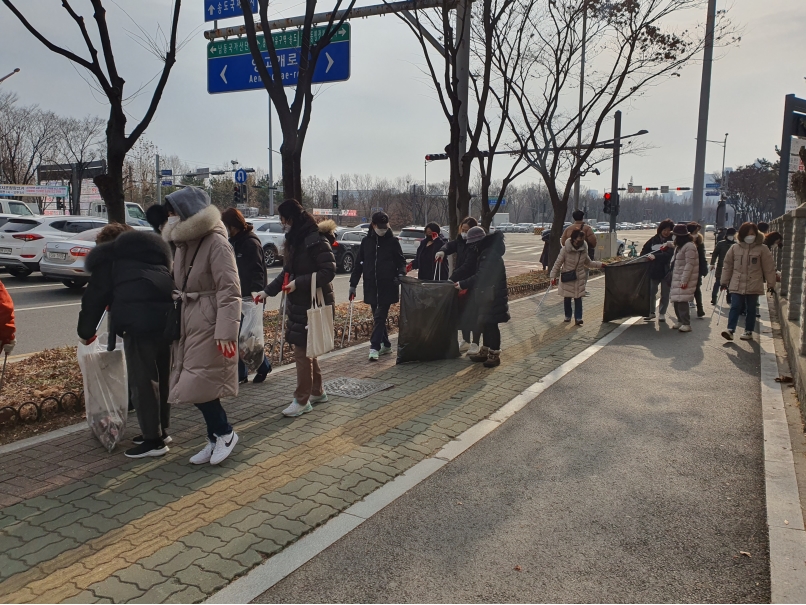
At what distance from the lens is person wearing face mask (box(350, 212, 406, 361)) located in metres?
7.57

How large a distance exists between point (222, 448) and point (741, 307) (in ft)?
25.8

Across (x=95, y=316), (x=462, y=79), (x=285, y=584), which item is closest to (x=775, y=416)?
(x=285, y=584)

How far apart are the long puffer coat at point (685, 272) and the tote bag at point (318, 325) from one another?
22.0 ft

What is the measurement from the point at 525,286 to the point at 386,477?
A: 11536mm

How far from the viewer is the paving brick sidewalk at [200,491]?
2.96 metres

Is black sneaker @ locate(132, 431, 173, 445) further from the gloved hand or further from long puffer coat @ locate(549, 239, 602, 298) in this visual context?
long puffer coat @ locate(549, 239, 602, 298)

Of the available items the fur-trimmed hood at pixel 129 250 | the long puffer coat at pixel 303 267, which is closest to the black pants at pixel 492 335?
the long puffer coat at pixel 303 267

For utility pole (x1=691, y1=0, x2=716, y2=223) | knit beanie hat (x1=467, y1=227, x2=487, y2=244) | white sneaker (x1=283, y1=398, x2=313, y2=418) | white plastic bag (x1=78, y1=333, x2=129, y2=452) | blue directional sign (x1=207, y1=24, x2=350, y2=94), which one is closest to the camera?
white plastic bag (x1=78, y1=333, x2=129, y2=452)

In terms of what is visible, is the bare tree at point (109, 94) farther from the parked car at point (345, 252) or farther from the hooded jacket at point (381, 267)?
the parked car at point (345, 252)

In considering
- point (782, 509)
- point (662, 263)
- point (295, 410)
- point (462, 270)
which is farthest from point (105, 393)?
point (662, 263)

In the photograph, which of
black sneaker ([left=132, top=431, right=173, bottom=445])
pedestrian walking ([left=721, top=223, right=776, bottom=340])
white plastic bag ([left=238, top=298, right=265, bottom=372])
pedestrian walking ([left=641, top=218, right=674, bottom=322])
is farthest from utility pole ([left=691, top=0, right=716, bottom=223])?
black sneaker ([left=132, top=431, right=173, bottom=445])

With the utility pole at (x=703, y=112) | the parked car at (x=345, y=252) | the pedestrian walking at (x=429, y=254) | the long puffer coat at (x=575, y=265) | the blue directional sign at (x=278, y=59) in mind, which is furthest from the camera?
the parked car at (x=345, y=252)

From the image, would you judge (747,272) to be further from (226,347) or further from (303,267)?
(226,347)

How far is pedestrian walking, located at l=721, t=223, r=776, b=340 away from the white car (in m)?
13.5
